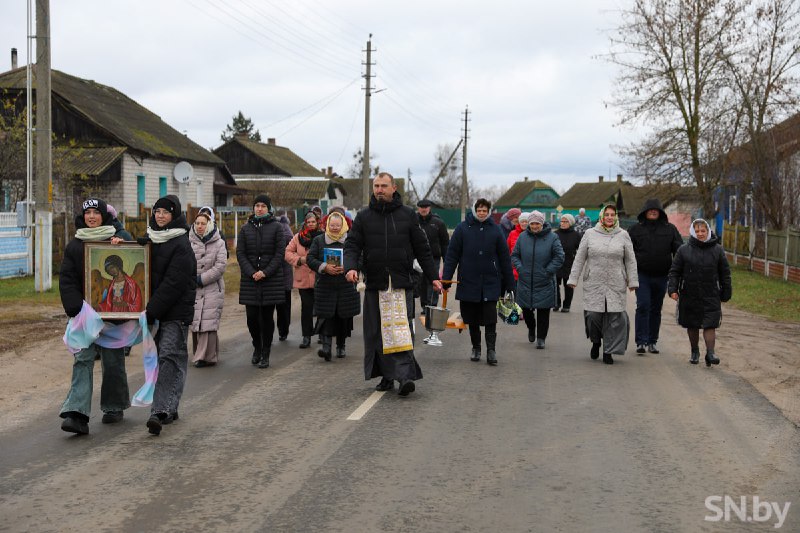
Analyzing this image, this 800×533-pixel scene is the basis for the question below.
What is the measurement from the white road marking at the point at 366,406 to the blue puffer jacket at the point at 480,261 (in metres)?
2.44

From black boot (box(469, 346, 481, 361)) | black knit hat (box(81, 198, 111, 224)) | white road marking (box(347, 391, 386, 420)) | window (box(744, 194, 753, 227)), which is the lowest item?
white road marking (box(347, 391, 386, 420))

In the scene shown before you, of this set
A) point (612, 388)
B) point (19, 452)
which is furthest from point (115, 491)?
point (612, 388)

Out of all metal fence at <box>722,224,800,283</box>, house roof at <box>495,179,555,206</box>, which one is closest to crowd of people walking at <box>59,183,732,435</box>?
metal fence at <box>722,224,800,283</box>

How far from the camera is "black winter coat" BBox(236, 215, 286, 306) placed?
37.0ft

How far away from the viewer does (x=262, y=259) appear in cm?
1138

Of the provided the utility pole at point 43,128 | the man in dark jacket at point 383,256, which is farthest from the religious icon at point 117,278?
the utility pole at point 43,128

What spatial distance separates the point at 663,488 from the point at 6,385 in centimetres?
703

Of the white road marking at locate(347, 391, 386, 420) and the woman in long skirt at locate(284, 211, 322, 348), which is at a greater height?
the woman in long skirt at locate(284, 211, 322, 348)

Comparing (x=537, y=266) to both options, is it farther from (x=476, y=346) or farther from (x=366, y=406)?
(x=366, y=406)

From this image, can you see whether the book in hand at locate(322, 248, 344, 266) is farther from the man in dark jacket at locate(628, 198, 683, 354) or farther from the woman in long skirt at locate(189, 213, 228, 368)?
the man in dark jacket at locate(628, 198, 683, 354)

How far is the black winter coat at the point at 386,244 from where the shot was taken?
362 inches

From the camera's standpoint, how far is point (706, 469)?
256 inches

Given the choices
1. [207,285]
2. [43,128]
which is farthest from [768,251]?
[207,285]

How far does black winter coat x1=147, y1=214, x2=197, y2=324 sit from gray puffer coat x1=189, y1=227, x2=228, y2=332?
3312 millimetres
